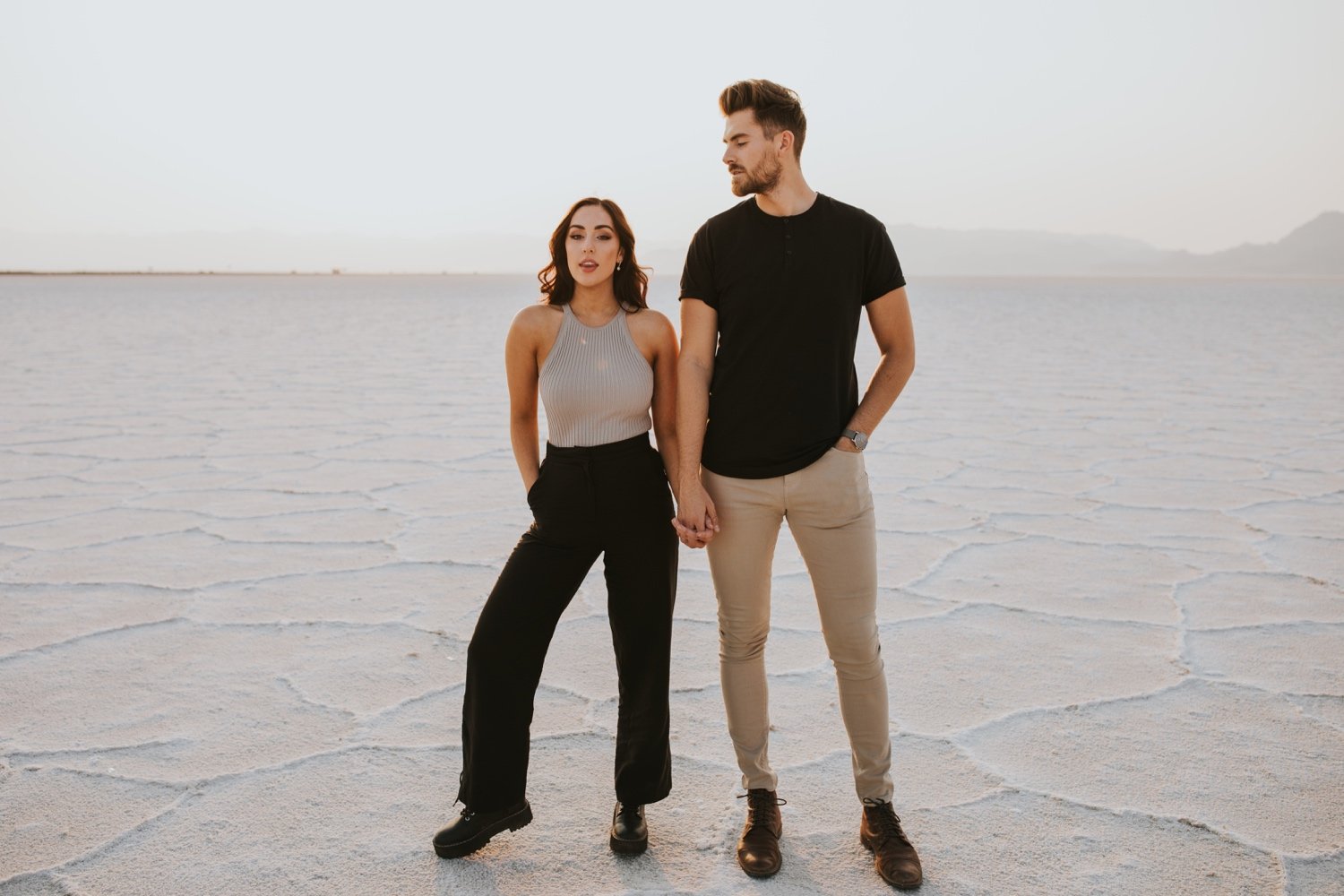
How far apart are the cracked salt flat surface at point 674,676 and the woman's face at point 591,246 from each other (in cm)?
100

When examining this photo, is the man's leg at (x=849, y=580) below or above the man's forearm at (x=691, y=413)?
below

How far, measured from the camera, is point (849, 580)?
6.15 feet

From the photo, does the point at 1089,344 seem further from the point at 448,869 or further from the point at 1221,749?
the point at 448,869

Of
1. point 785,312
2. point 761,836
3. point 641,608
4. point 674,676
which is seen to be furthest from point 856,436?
point 674,676

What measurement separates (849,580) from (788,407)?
1.01 ft

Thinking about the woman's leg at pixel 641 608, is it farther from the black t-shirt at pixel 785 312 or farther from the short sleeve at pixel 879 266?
the short sleeve at pixel 879 266

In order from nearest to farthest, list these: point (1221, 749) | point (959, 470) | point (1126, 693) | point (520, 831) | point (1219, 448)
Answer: point (520, 831), point (1221, 749), point (1126, 693), point (959, 470), point (1219, 448)

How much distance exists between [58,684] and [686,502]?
5.62ft

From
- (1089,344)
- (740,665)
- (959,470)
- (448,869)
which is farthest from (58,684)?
(1089,344)

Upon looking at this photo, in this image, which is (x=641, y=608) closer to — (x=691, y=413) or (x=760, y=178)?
(x=691, y=413)

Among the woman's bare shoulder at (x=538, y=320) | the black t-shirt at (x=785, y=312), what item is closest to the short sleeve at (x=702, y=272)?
the black t-shirt at (x=785, y=312)

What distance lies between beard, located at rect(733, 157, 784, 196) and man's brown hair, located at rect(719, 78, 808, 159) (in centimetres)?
5

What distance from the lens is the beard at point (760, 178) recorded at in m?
1.81

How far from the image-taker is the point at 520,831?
2039mm
